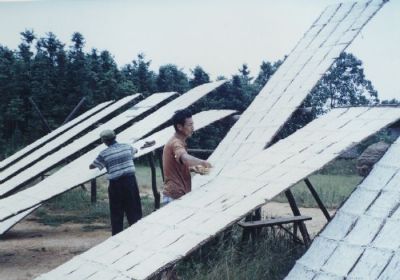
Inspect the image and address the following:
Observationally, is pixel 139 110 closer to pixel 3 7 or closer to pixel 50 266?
pixel 3 7

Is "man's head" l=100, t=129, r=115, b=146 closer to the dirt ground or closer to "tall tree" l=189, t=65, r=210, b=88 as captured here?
the dirt ground

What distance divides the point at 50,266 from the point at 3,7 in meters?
3.74

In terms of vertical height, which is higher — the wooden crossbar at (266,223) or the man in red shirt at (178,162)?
the man in red shirt at (178,162)

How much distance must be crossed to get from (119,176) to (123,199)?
0.33m

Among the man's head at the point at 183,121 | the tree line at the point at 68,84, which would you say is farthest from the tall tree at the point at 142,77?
the man's head at the point at 183,121

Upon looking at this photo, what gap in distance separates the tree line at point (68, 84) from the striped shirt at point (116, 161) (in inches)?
483

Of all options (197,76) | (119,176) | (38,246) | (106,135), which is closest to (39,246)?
(38,246)

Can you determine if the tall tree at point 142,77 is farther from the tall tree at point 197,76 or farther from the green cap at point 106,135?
the green cap at point 106,135

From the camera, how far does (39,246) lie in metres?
7.03

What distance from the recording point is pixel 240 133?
6.17m

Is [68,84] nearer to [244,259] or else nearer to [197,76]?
[197,76]

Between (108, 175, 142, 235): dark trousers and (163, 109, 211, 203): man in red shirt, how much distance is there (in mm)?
1422

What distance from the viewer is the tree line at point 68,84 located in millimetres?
20547

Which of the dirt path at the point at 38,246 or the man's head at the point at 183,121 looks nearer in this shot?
the man's head at the point at 183,121
